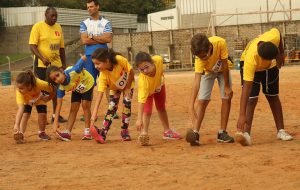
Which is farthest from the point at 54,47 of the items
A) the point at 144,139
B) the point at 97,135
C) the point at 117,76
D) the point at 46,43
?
the point at 144,139

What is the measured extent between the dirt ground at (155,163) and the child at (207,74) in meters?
0.21

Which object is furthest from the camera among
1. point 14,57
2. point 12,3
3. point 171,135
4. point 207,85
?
point 12,3

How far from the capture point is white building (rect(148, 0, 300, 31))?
37250 millimetres

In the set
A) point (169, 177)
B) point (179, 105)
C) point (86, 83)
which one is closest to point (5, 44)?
point (179, 105)

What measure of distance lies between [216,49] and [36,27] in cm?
425

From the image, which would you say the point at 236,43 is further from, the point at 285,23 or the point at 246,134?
the point at 246,134

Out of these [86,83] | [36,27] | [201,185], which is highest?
[36,27]

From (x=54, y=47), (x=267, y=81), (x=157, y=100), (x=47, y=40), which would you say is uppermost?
(x=47, y=40)

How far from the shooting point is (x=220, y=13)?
3856 cm

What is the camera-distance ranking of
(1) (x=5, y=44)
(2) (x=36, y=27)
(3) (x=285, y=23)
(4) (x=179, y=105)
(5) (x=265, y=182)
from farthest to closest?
(1) (x=5, y=44) < (3) (x=285, y=23) < (4) (x=179, y=105) < (2) (x=36, y=27) < (5) (x=265, y=182)

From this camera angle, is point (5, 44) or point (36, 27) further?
point (5, 44)

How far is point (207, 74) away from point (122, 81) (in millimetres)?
1252

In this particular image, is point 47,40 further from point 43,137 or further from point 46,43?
point 43,137

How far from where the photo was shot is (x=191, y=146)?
7.79 m
